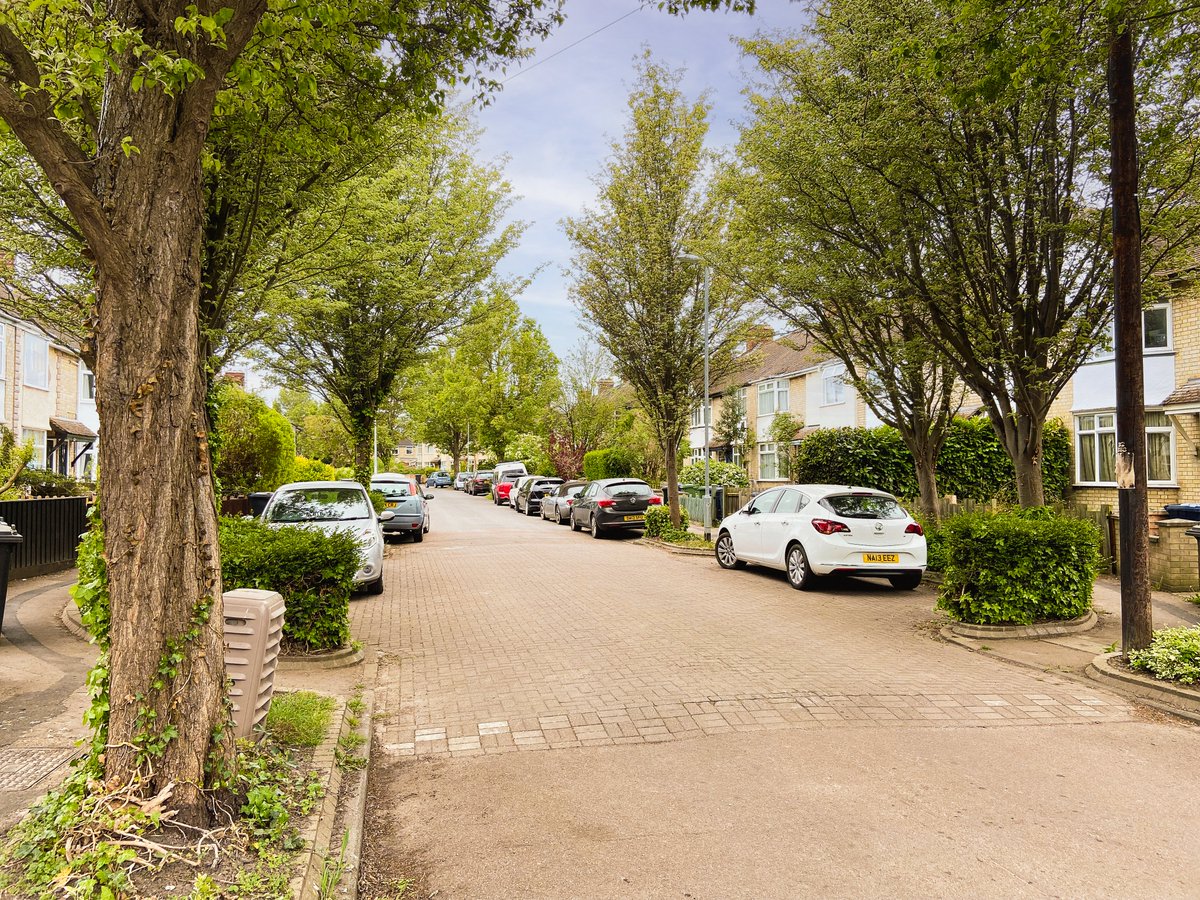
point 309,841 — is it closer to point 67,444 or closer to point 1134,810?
point 1134,810

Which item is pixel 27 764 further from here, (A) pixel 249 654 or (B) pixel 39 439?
(B) pixel 39 439

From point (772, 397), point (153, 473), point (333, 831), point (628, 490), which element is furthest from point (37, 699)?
point (772, 397)

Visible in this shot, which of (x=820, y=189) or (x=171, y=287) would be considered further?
(x=820, y=189)

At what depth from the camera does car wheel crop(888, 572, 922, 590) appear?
38.0 ft

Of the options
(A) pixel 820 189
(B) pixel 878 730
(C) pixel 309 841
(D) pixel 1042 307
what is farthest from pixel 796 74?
(C) pixel 309 841

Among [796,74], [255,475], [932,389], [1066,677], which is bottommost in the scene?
[1066,677]

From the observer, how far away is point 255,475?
21.4 metres

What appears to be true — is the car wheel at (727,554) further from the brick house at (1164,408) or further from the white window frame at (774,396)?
the white window frame at (774,396)

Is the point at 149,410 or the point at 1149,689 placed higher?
the point at 149,410

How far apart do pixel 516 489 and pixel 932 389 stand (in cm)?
2604

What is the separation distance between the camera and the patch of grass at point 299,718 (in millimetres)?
4715

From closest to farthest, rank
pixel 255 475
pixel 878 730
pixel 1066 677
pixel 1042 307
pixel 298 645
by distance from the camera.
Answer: pixel 878 730 < pixel 1066 677 < pixel 298 645 < pixel 1042 307 < pixel 255 475

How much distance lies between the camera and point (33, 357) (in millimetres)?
26859

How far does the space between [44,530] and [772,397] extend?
98.5 feet
